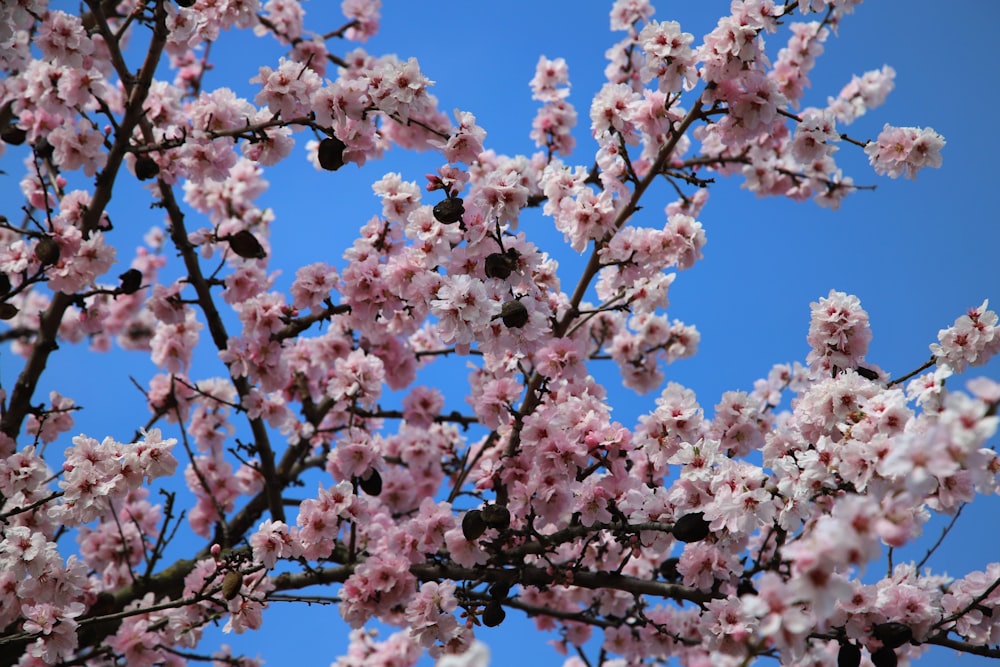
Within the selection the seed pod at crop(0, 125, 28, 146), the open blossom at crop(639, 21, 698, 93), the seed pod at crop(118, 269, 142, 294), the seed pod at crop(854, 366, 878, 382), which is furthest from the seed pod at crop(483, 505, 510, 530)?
the seed pod at crop(0, 125, 28, 146)

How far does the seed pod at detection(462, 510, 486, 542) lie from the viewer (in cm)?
403

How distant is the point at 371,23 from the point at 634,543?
5.62 m

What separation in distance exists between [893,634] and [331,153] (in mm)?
3532

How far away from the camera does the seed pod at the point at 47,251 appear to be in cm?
480

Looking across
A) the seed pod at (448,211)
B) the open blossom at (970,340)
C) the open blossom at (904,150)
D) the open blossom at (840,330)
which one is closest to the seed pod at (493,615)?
the seed pod at (448,211)

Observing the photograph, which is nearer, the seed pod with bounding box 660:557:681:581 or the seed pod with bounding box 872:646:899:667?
the seed pod with bounding box 872:646:899:667

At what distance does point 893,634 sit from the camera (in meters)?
3.54

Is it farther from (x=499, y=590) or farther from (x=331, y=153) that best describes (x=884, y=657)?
(x=331, y=153)

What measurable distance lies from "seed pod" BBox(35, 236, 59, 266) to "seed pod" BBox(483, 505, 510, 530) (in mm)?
3008

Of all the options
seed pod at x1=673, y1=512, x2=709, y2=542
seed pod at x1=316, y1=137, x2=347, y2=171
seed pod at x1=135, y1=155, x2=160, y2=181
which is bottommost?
seed pod at x1=673, y1=512, x2=709, y2=542

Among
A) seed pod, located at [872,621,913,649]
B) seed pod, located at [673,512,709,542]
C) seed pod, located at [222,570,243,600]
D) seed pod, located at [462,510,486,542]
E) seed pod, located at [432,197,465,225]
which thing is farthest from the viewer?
seed pod, located at [462,510,486,542]

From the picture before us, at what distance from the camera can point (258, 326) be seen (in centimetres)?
531

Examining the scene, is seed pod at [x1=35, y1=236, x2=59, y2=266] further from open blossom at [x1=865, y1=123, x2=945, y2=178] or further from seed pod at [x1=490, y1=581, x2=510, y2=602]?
open blossom at [x1=865, y1=123, x2=945, y2=178]

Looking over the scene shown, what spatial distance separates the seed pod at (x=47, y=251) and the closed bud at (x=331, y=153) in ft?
5.91
